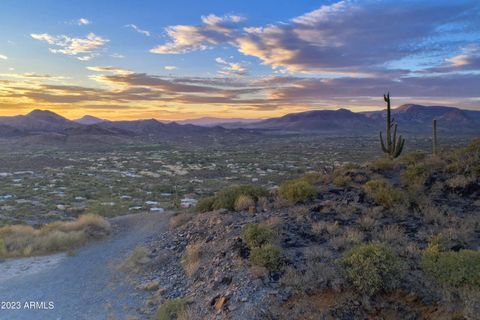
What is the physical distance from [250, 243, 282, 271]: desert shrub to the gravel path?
286 centimetres

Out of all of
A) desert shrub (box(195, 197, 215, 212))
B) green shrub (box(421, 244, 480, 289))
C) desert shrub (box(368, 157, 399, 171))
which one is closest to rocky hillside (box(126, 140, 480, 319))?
green shrub (box(421, 244, 480, 289))

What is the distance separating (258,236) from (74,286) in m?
5.01

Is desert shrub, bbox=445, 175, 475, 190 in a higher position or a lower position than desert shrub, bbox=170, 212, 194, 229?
higher

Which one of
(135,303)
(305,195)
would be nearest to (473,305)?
(135,303)

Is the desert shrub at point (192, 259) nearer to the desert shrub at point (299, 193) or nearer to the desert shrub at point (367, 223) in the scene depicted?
the desert shrub at point (299, 193)

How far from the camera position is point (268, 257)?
8289mm

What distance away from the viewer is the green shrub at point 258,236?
9.37 m

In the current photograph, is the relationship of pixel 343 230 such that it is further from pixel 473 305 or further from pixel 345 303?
pixel 473 305

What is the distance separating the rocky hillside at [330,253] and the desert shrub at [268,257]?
0.9 inches

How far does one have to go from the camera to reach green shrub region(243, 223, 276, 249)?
9367 millimetres

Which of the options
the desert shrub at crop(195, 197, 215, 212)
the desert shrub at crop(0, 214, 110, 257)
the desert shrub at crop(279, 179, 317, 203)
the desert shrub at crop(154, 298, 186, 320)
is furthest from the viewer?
the desert shrub at crop(195, 197, 215, 212)

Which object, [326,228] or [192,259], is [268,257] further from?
[192,259]

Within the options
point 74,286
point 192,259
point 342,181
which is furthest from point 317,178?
point 74,286

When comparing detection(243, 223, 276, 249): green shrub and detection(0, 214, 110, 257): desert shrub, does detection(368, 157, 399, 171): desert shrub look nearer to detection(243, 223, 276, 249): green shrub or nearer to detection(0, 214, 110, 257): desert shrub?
detection(243, 223, 276, 249): green shrub
